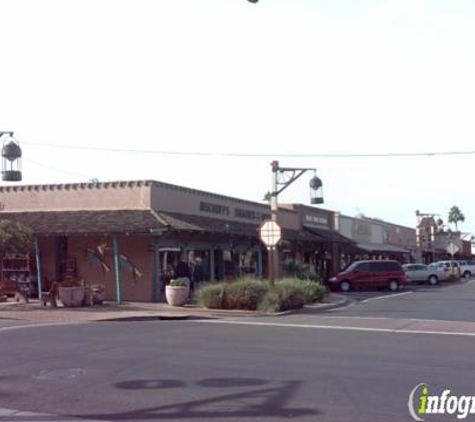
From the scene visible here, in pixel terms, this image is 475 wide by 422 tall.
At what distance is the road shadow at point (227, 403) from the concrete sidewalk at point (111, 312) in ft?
35.3

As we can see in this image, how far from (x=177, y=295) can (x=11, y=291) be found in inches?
249

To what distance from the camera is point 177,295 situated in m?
23.6

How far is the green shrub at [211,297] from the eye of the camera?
23.2 metres

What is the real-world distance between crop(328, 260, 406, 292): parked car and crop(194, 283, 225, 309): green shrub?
15224 mm

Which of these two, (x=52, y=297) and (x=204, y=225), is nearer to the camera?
(x=52, y=297)

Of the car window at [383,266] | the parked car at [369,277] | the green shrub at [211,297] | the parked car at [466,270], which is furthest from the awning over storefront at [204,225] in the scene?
the parked car at [466,270]

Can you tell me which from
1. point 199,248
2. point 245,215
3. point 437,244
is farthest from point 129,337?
point 437,244

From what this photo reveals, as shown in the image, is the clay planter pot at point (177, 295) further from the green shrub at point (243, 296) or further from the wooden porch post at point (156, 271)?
the wooden porch post at point (156, 271)

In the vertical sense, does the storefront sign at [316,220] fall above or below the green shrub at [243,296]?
above

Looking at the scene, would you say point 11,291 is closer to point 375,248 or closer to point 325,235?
point 325,235

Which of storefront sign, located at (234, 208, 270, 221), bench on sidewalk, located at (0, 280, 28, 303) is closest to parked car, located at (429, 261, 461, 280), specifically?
storefront sign, located at (234, 208, 270, 221)

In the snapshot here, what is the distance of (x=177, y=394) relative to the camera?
8680 millimetres

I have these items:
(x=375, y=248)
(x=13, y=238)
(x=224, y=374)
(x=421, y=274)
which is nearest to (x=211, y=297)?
(x=13, y=238)

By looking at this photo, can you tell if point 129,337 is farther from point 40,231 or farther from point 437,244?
point 437,244
